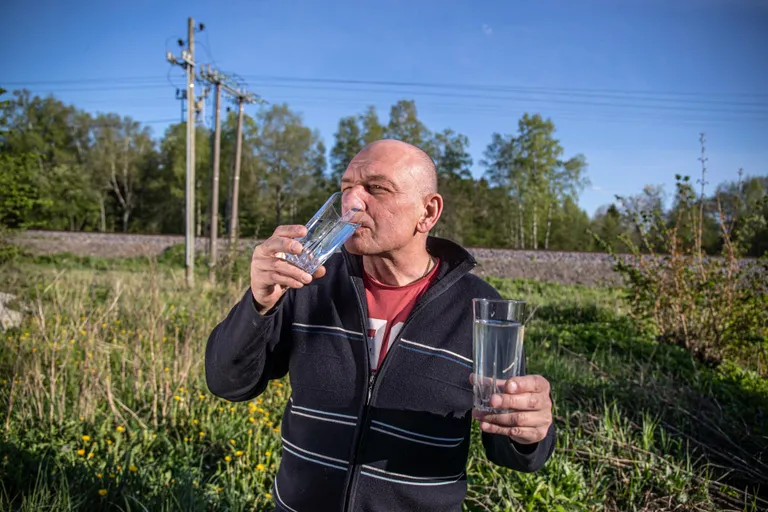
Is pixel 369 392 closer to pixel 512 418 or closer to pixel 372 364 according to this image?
pixel 372 364

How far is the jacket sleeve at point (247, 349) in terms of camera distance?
1.58m

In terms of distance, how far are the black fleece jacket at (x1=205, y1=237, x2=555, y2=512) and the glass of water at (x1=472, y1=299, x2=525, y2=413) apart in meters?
0.39

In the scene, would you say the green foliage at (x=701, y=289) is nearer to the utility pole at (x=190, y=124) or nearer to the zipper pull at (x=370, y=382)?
the zipper pull at (x=370, y=382)

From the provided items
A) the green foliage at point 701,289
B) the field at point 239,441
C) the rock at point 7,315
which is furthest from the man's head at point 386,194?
the rock at point 7,315

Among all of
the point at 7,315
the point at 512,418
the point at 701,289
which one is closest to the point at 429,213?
the point at 512,418

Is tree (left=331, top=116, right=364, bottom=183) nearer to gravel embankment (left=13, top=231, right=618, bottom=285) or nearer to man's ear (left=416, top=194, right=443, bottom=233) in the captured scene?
gravel embankment (left=13, top=231, right=618, bottom=285)

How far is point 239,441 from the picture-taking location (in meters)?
3.58

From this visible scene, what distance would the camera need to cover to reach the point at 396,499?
1638 millimetres

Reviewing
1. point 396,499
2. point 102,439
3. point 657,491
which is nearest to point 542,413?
point 396,499

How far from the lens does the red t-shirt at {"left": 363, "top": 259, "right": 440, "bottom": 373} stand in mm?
1824

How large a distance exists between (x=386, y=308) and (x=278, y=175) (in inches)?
1558

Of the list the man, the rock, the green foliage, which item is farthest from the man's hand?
the rock

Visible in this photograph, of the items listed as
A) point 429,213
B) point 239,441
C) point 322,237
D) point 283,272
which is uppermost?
point 429,213

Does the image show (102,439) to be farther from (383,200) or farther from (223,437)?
(383,200)
